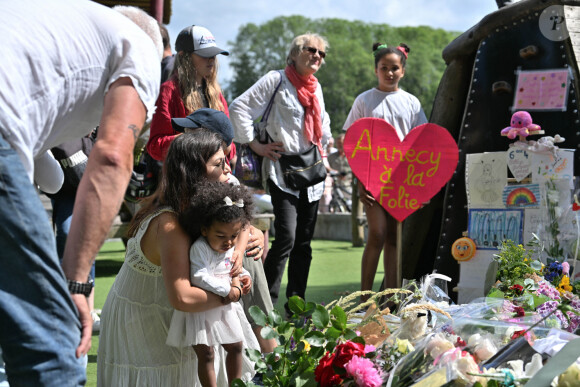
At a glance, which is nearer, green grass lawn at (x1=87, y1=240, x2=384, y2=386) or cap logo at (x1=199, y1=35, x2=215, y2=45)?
cap logo at (x1=199, y1=35, x2=215, y2=45)

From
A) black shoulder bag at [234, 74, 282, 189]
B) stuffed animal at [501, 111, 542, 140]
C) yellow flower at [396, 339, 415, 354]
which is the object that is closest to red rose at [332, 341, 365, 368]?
yellow flower at [396, 339, 415, 354]

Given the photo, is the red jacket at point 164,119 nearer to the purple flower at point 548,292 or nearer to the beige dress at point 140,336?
the beige dress at point 140,336

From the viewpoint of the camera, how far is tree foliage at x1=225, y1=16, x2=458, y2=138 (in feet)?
192

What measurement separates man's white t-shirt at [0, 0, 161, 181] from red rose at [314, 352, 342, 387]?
2.80ft

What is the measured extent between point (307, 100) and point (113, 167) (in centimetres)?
291

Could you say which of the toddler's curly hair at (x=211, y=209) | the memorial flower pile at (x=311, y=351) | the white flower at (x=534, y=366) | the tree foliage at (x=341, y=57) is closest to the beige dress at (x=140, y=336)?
the toddler's curly hair at (x=211, y=209)

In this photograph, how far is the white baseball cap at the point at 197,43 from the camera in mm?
3865

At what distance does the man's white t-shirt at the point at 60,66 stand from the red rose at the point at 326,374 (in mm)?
852

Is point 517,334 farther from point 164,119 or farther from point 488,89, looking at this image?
point 488,89

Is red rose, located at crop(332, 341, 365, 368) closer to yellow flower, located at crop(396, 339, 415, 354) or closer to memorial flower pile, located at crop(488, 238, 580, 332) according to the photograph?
yellow flower, located at crop(396, 339, 415, 354)

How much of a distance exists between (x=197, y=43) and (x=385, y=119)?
4.75 ft

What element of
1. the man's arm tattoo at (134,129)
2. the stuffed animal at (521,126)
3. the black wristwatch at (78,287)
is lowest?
the black wristwatch at (78,287)

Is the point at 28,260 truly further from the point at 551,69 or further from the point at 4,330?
the point at 551,69

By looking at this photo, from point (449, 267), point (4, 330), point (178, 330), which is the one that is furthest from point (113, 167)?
point (449, 267)
